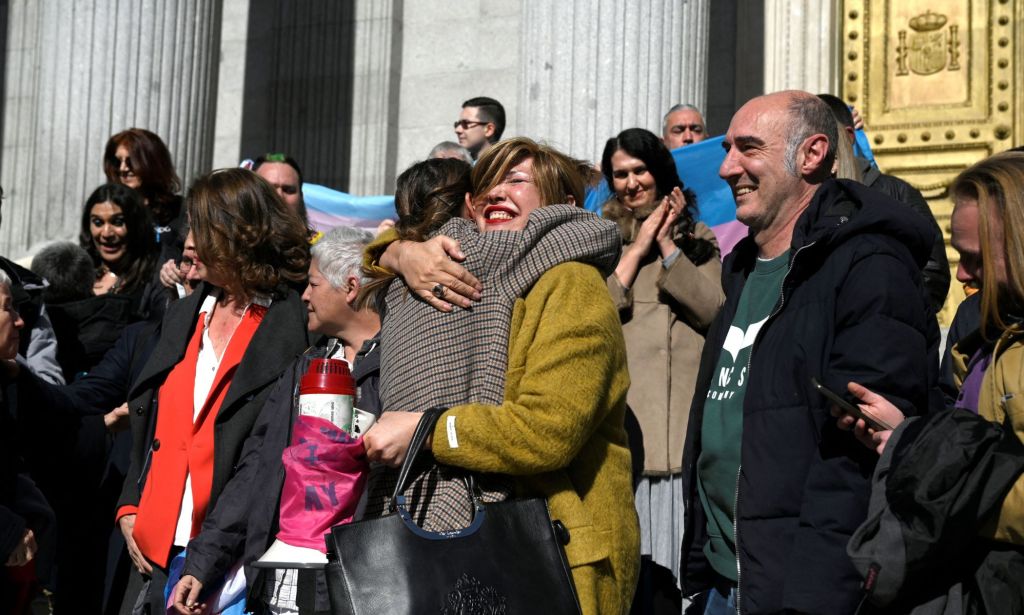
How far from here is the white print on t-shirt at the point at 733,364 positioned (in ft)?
13.4

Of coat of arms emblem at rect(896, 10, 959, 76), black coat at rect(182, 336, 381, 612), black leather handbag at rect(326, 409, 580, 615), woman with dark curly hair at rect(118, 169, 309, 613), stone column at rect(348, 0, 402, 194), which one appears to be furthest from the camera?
stone column at rect(348, 0, 402, 194)

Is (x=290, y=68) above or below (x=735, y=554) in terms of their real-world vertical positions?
above

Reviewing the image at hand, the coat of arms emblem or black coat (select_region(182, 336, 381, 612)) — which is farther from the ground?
the coat of arms emblem

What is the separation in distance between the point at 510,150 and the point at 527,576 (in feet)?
4.29

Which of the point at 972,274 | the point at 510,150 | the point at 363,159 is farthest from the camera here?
the point at 363,159

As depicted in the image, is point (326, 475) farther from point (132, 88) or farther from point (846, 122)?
point (132, 88)

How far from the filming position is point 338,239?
205 inches

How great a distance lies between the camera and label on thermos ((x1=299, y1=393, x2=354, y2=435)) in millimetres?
3926

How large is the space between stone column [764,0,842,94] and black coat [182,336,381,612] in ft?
19.3

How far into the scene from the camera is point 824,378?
372 cm

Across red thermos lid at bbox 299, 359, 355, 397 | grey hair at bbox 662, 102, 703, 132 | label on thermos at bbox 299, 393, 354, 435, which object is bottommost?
label on thermos at bbox 299, 393, 354, 435

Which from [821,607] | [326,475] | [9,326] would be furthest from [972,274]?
[9,326]

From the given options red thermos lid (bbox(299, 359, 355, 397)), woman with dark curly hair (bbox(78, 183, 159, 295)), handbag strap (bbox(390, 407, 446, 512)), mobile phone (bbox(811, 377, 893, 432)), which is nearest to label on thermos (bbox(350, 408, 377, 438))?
red thermos lid (bbox(299, 359, 355, 397))

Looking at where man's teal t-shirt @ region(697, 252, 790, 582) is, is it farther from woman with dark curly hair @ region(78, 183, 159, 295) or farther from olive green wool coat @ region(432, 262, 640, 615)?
woman with dark curly hair @ region(78, 183, 159, 295)
